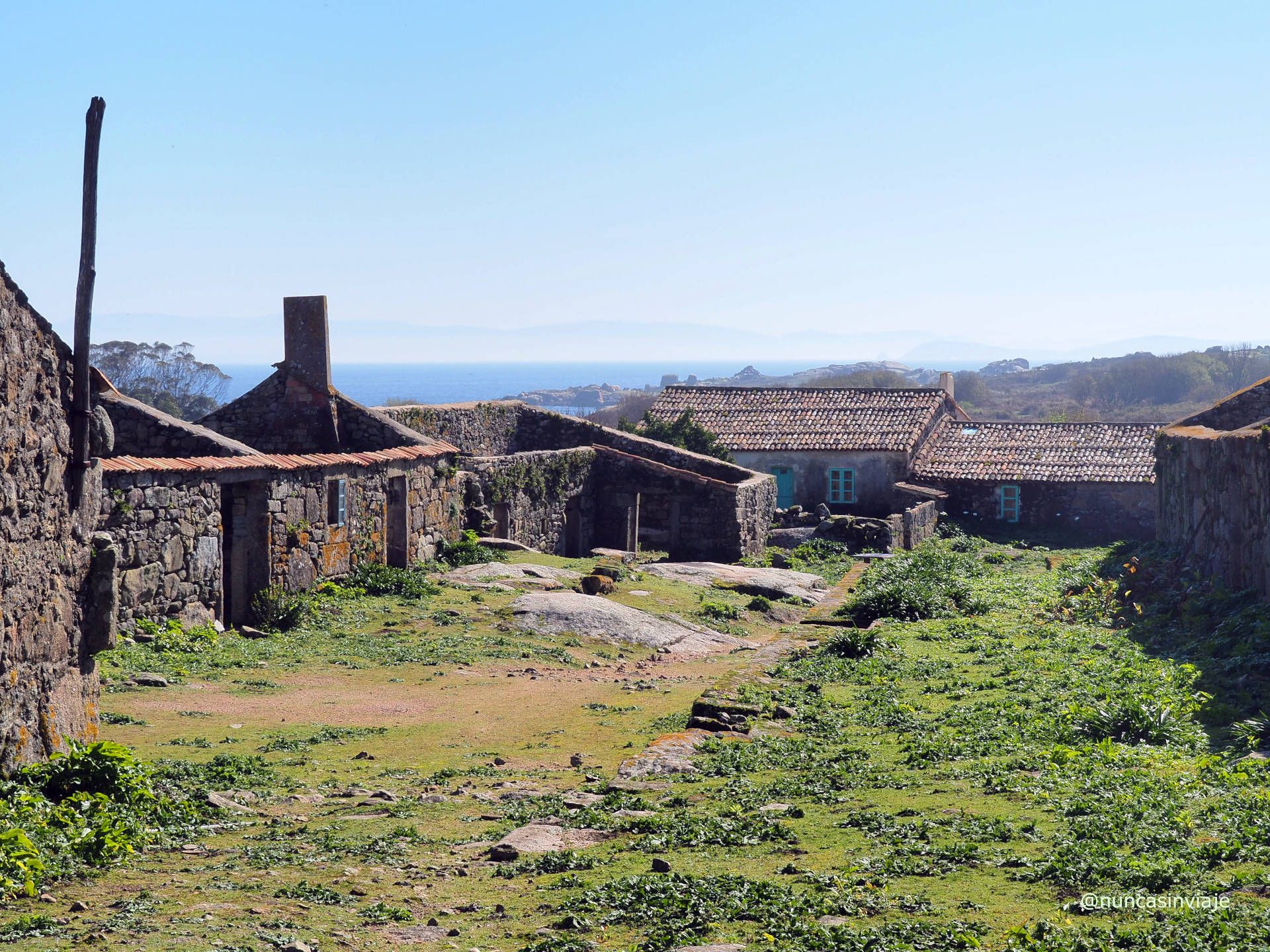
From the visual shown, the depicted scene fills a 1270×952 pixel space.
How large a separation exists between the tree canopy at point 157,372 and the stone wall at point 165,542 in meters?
Answer: 52.8

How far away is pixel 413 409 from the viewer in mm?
25859

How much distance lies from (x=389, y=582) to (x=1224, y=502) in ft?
37.7

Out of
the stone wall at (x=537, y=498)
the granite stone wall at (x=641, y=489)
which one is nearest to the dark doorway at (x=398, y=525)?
the stone wall at (x=537, y=498)

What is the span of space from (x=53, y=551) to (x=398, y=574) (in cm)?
1069

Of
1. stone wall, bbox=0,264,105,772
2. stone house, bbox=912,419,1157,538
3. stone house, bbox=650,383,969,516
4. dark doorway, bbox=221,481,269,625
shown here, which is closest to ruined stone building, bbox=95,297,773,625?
dark doorway, bbox=221,481,269,625

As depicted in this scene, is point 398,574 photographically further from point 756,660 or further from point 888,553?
point 888,553

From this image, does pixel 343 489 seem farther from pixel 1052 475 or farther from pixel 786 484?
pixel 1052 475

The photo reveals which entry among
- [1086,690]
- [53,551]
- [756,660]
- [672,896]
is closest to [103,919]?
[672,896]

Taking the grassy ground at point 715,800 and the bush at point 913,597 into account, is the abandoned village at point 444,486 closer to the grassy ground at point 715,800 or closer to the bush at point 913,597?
the grassy ground at point 715,800

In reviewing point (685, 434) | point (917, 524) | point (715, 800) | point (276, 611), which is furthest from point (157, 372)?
point (715, 800)

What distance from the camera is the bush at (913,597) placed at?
1794cm

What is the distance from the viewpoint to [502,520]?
82.0 ft

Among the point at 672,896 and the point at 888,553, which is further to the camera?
the point at 888,553

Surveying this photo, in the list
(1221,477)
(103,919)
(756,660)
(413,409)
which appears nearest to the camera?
(103,919)
